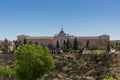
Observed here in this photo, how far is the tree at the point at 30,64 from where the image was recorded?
262ft

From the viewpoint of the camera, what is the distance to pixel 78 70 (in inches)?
4080

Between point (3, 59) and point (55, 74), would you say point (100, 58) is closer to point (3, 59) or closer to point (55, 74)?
point (55, 74)

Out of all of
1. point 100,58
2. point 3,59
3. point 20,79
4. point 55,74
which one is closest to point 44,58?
point 20,79

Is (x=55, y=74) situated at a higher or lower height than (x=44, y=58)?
lower

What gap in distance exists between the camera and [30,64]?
264 feet

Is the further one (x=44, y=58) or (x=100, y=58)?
(x=100, y=58)

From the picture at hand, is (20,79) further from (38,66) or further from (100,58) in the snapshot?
(100,58)

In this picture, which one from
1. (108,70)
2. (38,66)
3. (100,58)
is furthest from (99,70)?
(38,66)

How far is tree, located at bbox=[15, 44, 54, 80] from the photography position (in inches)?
3147

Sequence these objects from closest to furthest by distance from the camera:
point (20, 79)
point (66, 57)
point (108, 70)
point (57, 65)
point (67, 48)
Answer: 1. point (20, 79)
2. point (108, 70)
3. point (57, 65)
4. point (66, 57)
5. point (67, 48)

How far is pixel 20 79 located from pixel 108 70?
101 ft

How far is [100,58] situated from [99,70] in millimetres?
11599

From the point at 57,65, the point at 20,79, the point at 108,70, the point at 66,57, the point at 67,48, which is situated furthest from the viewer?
the point at 67,48

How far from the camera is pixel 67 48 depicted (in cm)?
13850
